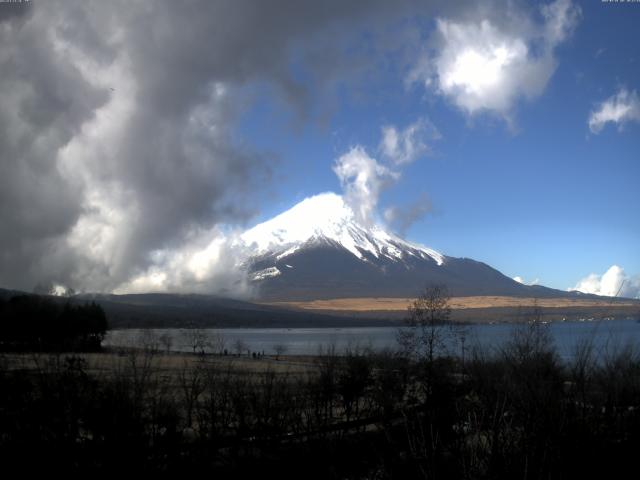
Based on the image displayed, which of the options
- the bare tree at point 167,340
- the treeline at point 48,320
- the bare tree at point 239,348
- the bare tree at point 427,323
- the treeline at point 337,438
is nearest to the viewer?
the treeline at point 337,438

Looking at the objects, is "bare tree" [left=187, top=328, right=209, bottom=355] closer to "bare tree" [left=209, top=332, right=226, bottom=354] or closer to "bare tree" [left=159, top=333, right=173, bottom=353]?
"bare tree" [left=209, top=332, right=226, bottom=354]

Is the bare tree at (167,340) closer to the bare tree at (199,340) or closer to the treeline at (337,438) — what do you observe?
the bare tree at (199,340)

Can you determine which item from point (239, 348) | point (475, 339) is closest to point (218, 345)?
point (239, 348)

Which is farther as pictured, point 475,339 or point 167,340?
point 167,340

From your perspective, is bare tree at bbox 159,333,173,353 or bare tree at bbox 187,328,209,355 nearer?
bare tree at bbox 159,333,173,353

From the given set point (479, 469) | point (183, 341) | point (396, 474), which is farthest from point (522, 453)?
point (183, 341)

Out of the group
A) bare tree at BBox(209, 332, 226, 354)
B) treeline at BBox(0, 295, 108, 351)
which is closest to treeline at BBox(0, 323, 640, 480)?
treeline at BBox(0, 295, 108, 351)

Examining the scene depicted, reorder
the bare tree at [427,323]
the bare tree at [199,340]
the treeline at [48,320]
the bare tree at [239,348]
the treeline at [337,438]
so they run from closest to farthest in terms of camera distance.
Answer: the treeline at [337,438], the bare tree at [427,323], the treeline at [48,320], the bare tree at [199,340], the bare tree at [239,348]

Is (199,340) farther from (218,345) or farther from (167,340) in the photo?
(218,345)

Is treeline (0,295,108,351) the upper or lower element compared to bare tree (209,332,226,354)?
upper

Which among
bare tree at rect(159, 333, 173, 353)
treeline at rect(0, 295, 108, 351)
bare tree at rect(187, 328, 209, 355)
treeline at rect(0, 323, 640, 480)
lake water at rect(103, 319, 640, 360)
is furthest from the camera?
bare tree at rect(187, 328, 209, 355)

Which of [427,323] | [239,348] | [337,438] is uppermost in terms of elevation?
[427,323]

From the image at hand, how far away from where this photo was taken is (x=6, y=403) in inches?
460

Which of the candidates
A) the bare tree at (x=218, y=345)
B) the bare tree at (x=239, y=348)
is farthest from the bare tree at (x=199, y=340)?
the bare tree at (x=239, y=348)
